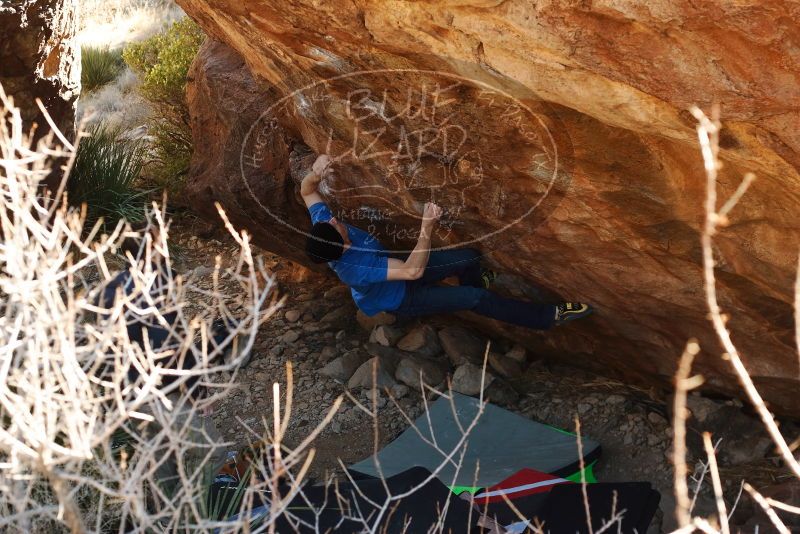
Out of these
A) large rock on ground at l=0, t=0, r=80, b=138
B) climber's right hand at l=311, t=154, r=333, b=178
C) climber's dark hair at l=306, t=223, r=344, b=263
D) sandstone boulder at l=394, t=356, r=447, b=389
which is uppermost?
large rock on ground at l=0, t=0, r=80, b=138

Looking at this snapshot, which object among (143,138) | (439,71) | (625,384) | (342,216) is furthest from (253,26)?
(143,138)

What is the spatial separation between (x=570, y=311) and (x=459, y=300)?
588mm

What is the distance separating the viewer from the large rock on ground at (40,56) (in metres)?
5.64

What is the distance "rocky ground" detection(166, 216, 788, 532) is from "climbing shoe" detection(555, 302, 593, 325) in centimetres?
56

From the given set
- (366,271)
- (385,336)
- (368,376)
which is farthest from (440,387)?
(366,271)

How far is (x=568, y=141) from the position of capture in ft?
12.0

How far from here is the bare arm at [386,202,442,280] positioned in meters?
4.54

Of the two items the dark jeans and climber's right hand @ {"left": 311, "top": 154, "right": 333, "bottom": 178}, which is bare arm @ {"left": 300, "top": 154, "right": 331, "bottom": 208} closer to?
climber's right hand @ {"left": 311, "top": 154, "right": 333, "bottom": 178}

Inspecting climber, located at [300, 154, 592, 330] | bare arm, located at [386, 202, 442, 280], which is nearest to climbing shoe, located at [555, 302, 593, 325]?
climber, located at [300, 154, 592, 330]

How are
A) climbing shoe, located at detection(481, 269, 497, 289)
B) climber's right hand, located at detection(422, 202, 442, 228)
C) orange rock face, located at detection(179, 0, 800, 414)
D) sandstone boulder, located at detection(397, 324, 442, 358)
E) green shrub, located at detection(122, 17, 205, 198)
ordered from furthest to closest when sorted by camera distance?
green shrub, located at detection(122, 17, 205, 198) < sandstone boulder, located at detection(397, 324, 442, 358) < climbing shoe, located at detection(481, 269, 497, 289) < climber's right hand, located at detection(422, 202, 442, 228) < orange rock face, located at detection(179, 0, 800, 414)

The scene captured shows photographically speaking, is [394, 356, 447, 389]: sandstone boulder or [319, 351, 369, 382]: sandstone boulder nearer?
[394, 356, 447, 389]: sandstone boulder

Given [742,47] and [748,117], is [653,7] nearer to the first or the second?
[742,47]

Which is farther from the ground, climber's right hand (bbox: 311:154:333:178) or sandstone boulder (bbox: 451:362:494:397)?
climber's right hand (bbox: 311:154:333:178)

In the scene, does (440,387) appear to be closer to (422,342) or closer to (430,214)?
(422,342)
